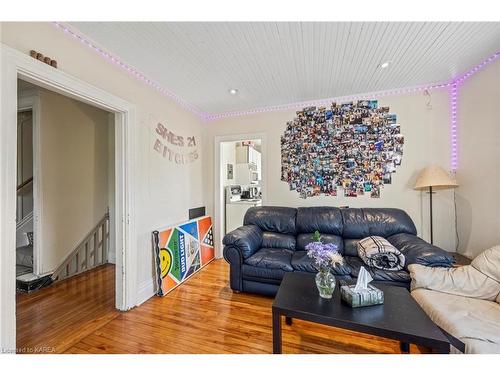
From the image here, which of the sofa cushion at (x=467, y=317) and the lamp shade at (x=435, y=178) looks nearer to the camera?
the sofa cushion at (x=467, y=317)

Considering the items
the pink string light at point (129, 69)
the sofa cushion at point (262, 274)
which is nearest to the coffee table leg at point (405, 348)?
the sofa cushion at point (262, 274)

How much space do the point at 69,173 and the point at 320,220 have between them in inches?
142

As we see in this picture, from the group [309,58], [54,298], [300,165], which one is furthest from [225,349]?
[309,58]

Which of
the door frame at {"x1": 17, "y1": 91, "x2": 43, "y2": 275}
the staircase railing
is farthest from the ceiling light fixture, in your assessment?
the staircase railing

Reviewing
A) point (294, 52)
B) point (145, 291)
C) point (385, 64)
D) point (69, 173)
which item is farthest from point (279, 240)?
point (69, 173)

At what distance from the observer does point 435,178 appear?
2.44 m

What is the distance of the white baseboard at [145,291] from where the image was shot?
7.39 feet

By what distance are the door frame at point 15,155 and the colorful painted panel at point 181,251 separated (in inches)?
14.0

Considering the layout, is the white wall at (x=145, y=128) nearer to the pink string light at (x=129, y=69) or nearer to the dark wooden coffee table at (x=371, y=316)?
the pink string light at (x=129, y=69)

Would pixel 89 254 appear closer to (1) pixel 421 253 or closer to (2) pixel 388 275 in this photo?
(2) pixel 388 275

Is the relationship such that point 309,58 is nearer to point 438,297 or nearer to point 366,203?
point 366,203

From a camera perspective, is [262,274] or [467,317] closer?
[467,317]

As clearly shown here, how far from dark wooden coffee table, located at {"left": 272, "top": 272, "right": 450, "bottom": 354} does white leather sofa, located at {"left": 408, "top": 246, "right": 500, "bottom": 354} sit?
17cm

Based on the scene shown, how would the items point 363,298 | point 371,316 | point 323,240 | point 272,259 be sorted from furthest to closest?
point 323,240 < point 272,259 < point 363,298 < point 371,316
